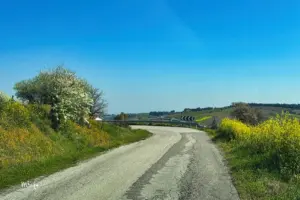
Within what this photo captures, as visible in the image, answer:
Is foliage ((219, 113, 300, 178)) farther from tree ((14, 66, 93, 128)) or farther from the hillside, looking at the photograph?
the hillside

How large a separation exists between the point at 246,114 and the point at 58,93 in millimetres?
39690

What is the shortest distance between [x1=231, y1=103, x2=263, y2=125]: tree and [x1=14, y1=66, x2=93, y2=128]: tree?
35.9 meters

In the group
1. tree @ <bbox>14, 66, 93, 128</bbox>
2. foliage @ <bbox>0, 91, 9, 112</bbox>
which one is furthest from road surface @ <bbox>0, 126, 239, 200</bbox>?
tree @ <bbox>14, 66, 93, 128</bbox>

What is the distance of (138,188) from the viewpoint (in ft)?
Answer: 36.4

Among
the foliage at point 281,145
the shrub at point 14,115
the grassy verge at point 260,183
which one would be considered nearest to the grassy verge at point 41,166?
the shrub at point 14,115

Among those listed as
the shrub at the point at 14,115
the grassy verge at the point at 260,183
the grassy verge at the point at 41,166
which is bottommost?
the grassy verge at the point at 260,183

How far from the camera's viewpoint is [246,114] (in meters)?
58.2

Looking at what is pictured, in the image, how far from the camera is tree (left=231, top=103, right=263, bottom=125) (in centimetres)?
5756

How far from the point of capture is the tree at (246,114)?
57.6 meters

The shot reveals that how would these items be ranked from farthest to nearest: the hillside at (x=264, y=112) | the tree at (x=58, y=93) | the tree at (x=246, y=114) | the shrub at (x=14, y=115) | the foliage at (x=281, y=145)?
the hillside at (x=264, y=112), the tree at (x=246, y=114), the tree at (x=58, y=93), the shrub at (x=14, y=115), the foliage at (x=281, y=145)

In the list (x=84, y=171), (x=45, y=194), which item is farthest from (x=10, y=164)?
(x=45, y=194)

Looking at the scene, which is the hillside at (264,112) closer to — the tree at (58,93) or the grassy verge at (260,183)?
the tree at (58,93)

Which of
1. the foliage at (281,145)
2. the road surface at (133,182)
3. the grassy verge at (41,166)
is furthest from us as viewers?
the foliage at (281,145)

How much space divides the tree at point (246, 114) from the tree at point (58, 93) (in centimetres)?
3592
